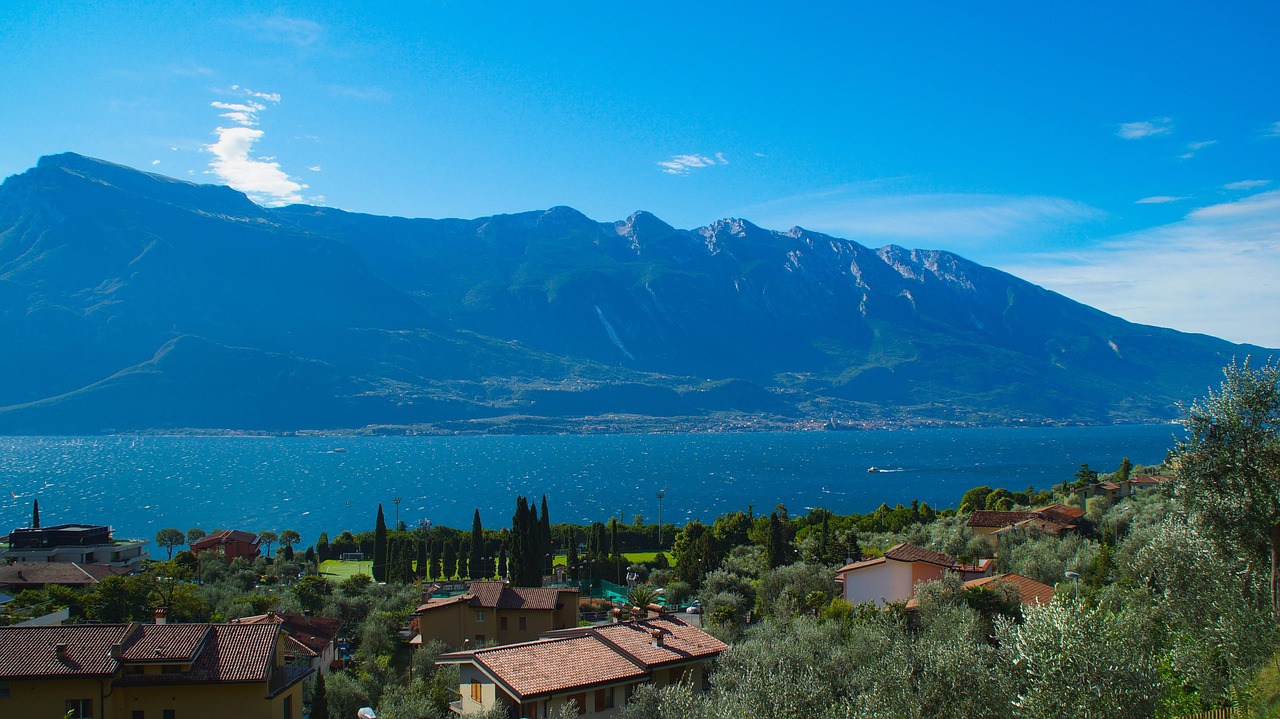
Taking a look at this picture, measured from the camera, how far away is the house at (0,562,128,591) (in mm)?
43094

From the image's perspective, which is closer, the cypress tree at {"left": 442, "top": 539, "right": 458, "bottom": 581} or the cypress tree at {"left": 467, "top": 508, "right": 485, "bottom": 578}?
the cypress tree at {"left": 467, "top": 508, "right": 485, "bottom": 578}

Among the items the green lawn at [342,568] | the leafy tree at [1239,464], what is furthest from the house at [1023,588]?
the green lawn at [342,568]

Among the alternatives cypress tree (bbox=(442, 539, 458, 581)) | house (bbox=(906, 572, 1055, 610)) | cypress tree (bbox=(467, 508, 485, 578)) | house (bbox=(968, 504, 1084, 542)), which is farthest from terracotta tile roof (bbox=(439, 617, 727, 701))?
cypress tree (bbox=(442, 539, 458, 581))

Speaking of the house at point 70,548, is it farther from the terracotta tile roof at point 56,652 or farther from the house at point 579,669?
the house at point 579,669

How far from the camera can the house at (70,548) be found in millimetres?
56375

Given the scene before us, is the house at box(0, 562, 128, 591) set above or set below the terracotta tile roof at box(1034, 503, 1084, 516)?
below

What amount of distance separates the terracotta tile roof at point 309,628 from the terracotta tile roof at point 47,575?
16066mm

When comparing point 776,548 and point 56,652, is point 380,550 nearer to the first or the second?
point 776,548

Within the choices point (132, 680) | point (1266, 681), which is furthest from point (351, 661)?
point (1266, 681)

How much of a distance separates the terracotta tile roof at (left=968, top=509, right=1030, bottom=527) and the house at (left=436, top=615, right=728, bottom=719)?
27610 mm

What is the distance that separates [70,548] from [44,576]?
13702 millimetres

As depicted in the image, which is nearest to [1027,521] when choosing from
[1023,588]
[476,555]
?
[1023,588]

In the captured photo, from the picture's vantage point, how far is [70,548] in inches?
2244

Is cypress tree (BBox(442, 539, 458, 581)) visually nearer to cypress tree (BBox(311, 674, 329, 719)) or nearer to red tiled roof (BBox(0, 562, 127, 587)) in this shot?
red tiled roof (BBox(0, 562, 127, 587))
